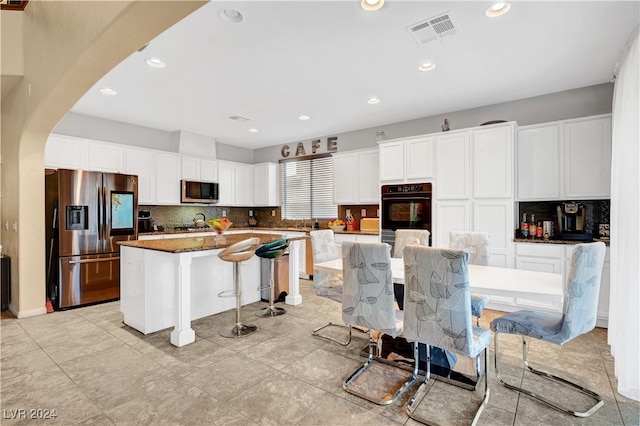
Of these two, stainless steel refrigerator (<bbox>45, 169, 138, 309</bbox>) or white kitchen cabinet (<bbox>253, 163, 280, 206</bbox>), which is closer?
stainless steel refrigerator (<bbox>45, 169, 138, 309</bbox>)

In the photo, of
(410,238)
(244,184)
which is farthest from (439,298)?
(244,184)

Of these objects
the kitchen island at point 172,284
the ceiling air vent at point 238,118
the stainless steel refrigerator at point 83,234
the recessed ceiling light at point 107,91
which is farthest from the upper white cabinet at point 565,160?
the stainless steel refrigerator at point 83,234

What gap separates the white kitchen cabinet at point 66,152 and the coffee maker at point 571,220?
647cm

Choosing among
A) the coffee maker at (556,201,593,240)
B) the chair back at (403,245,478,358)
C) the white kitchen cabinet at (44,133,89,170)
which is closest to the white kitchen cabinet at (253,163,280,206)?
the white kitchen cabinet at (44,133,89,170)

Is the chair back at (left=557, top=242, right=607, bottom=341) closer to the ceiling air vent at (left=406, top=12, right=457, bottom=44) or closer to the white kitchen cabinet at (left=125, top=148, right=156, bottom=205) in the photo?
the ceiling air vent at (left=406, top=12, right=457, bottom=44)

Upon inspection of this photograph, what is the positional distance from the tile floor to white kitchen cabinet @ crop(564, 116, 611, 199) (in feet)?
5.12

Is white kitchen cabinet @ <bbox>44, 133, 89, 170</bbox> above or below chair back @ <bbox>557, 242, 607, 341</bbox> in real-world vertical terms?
above

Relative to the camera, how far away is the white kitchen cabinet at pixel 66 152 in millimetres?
4266

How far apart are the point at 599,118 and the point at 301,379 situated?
419 centimetres

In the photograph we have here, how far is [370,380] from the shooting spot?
2297 millimetres

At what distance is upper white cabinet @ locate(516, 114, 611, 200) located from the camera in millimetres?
3543

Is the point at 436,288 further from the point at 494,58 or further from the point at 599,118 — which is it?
the point at 599,118

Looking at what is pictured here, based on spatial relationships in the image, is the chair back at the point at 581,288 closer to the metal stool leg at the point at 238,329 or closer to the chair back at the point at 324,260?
the chair back at the point at 324,260

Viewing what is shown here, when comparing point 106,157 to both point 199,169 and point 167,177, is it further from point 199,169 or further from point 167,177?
point 199,169
